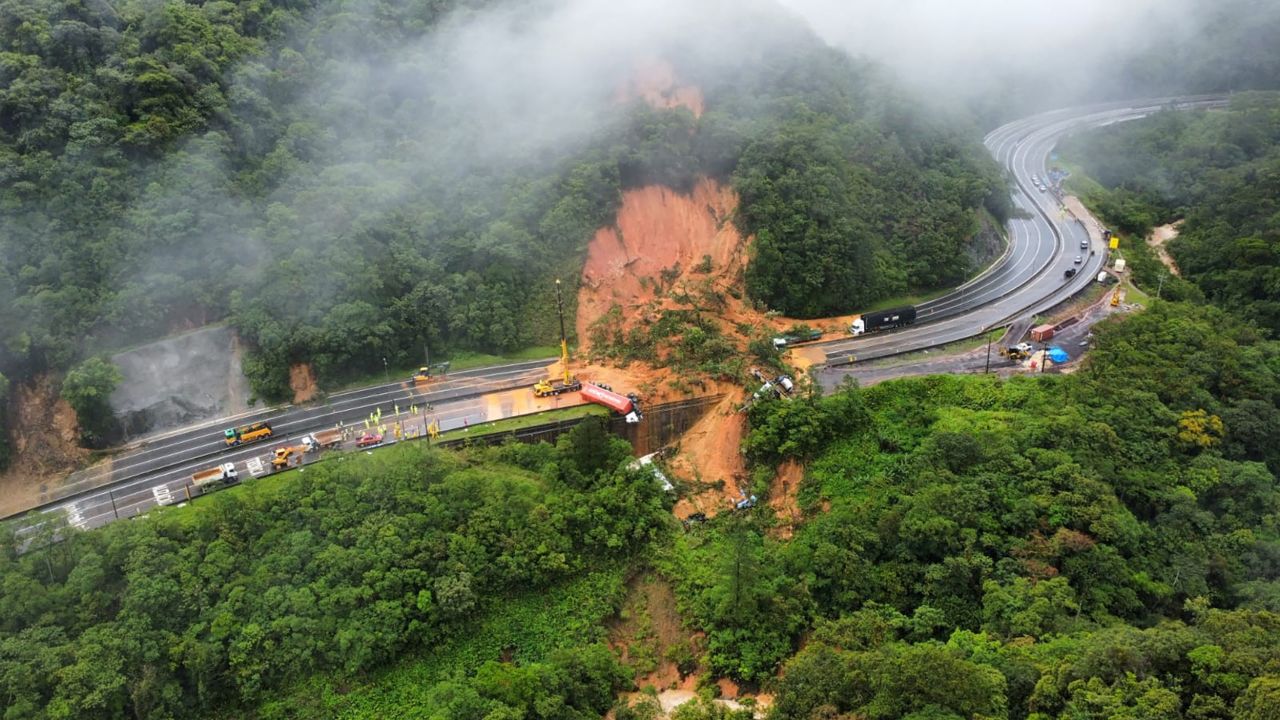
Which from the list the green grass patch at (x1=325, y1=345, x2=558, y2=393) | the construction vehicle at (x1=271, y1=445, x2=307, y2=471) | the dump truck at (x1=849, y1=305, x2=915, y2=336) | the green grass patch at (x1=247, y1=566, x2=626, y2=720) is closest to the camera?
the green grass patch at (x1=247, y1=566, x2=626, y2=720)

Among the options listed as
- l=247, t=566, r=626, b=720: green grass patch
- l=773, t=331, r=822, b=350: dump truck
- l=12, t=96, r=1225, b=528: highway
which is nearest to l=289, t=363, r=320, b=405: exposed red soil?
l=12, t=96, r=1225, b=528: highway

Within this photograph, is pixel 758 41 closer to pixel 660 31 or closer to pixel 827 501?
Answer: pixel 660 31

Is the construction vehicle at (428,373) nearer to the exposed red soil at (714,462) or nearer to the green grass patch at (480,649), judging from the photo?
the exposed red soil at (714,462)

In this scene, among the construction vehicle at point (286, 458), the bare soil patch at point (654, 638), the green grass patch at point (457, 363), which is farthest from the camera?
the green grass patch at point (457, 363)

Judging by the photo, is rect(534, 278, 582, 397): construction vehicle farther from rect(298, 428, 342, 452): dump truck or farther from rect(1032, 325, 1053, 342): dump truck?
rect(1032, 325, 1053, 342): dump truck

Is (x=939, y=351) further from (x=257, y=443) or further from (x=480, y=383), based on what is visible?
(x=257, y=443)

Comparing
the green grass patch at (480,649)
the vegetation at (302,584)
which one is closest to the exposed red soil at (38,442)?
the vegetation at (302,584)

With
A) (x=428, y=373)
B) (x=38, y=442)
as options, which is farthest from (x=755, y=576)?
(x=38, y=442)
